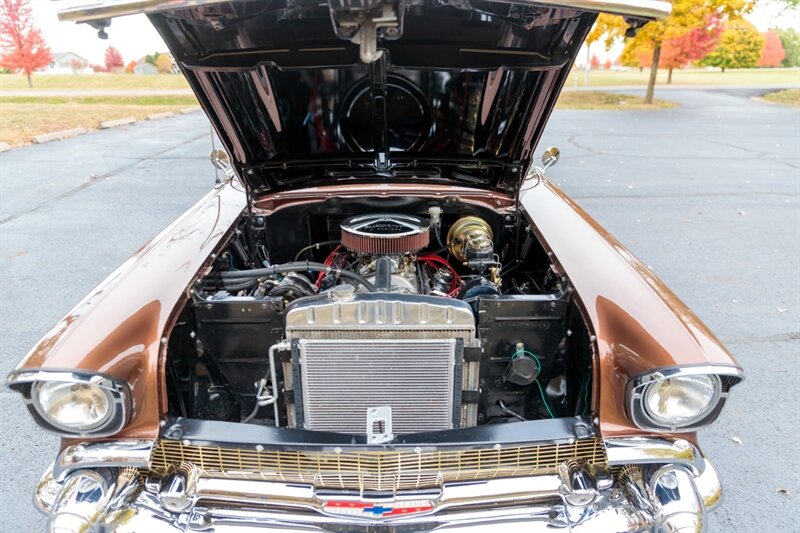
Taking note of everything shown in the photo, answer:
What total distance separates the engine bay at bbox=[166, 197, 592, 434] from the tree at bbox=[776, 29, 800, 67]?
65637 millimetres

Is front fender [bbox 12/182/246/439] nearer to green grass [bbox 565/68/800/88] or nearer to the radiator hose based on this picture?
the radiator hose

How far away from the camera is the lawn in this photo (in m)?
12.5

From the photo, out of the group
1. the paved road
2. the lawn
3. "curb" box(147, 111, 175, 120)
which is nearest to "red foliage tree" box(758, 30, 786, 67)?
the paved road

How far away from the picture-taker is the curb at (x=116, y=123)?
13571mm

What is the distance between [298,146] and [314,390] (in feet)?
4.81

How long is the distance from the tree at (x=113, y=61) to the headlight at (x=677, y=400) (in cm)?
5470

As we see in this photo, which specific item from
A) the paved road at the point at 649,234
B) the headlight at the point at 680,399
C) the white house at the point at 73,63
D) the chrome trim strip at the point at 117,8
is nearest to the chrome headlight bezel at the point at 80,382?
the paved road at the point at 649,234

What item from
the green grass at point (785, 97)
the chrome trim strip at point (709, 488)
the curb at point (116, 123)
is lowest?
the curb at point (116, 123)

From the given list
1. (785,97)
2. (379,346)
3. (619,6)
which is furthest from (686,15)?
(379,346)

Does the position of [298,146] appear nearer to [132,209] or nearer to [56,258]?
[56,258]

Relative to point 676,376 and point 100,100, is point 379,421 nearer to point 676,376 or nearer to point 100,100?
point 676,376

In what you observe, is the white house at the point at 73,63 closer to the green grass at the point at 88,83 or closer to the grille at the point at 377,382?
the green grass at the point at 88,83

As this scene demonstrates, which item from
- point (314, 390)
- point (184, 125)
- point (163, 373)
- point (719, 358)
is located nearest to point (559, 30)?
point (719, 358)

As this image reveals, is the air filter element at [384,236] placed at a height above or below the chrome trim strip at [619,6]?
below
